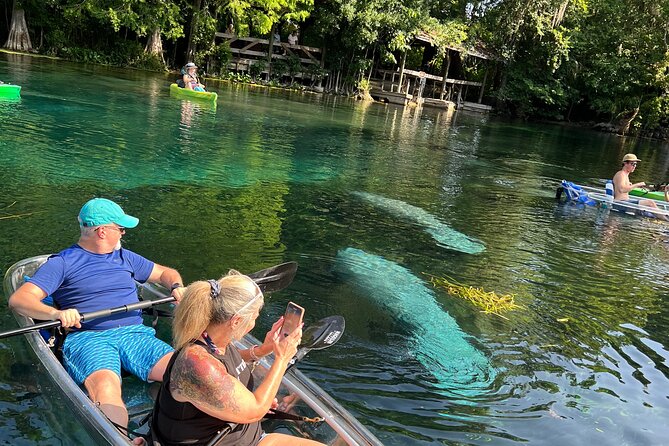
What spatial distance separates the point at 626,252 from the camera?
11.0 metres

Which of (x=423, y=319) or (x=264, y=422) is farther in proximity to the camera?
(x=423, y=319)

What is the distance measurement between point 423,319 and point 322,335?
293 centimetres

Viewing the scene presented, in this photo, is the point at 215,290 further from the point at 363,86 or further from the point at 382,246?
the point at 363,86

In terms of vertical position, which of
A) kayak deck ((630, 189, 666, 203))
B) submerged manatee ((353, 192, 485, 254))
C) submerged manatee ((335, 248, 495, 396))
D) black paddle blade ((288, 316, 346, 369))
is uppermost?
kayak deck ((630, 189, 666, 203))

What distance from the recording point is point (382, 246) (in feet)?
31.7

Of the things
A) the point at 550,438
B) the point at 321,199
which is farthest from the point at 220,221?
the point at 550,438

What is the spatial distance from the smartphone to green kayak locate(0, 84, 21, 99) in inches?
625

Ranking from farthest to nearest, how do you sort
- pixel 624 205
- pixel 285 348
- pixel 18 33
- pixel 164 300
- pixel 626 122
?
1. pixel 626 122
2. pixel 18 33
3. pixel 624 205
4. pixel 164 300
5. pixel 285 348

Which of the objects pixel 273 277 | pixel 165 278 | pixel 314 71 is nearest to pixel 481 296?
pixel 273 277

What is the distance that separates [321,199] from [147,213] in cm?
370

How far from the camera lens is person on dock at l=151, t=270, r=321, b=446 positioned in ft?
10.2

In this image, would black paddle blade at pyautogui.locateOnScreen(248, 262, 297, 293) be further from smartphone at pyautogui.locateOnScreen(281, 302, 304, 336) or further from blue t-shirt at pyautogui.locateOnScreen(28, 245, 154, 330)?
smartphone at pyautogui.locateOnScreen(281, 302, 304, 336)

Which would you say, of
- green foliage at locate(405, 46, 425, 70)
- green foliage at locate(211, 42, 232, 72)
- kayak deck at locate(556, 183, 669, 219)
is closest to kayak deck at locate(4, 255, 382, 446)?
kayak deck at locate(556, 183, 669, 219)

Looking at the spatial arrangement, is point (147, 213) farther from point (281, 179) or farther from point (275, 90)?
point (275, 90)
